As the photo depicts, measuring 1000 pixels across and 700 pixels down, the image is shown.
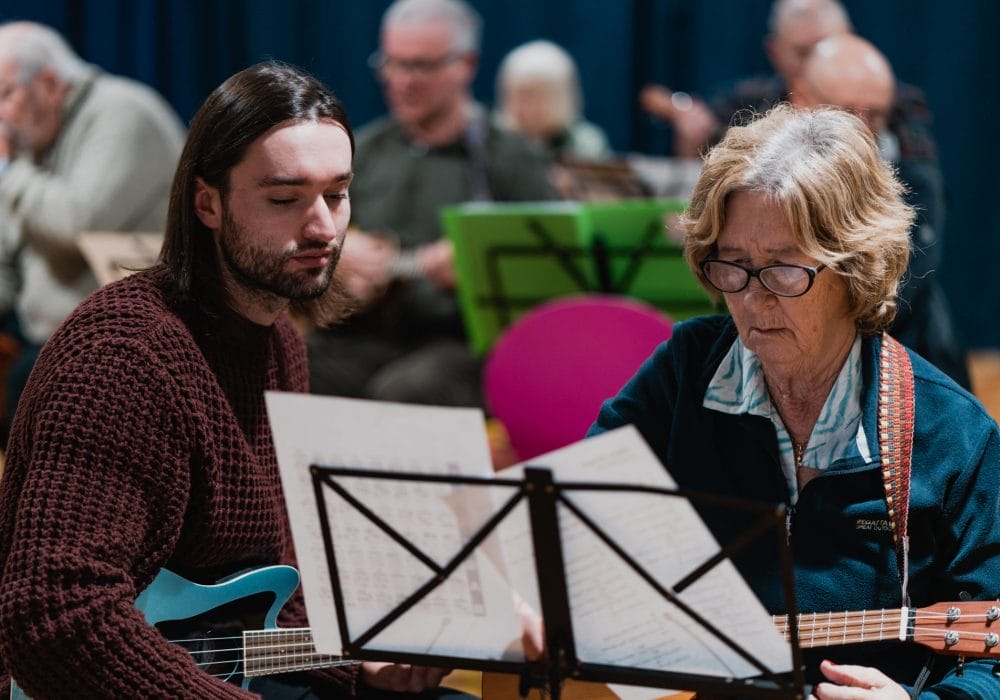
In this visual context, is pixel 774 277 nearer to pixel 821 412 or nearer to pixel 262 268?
pixel 821 412

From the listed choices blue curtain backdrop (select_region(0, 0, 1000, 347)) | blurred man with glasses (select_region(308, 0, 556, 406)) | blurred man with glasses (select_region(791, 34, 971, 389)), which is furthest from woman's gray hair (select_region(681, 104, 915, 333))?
blue curtain backdrop (select_region(0, 0, 1000, 347))

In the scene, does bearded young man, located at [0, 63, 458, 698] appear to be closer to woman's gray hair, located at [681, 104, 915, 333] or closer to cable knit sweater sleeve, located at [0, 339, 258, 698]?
cable knit sweater sleeve, located at [0, 339, 258, 698]

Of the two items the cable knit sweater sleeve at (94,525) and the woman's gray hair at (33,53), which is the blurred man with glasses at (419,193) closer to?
the woman's gray hair at (33,53)

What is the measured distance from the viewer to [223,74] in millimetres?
6211

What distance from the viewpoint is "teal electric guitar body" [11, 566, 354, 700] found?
157 cm

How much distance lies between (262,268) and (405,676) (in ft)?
1.91

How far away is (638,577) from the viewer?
1.25 meters

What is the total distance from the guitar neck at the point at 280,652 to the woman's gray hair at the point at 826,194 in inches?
29.0

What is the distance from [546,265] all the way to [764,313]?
1.99 metres

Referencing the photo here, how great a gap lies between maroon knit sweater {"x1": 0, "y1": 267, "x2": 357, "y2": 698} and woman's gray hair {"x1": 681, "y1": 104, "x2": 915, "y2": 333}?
2.15ft

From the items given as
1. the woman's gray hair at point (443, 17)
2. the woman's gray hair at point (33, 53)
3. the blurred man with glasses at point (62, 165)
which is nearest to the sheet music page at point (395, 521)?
the blurred man with glasses at point (62, 165)

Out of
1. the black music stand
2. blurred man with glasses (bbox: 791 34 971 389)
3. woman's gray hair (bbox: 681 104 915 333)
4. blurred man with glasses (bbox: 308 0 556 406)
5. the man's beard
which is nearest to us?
the black music stand

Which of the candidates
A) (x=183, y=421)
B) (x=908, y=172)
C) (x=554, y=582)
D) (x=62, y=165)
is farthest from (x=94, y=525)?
(x=62, y=165)

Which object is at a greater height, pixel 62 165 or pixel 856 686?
pixel 62 165
